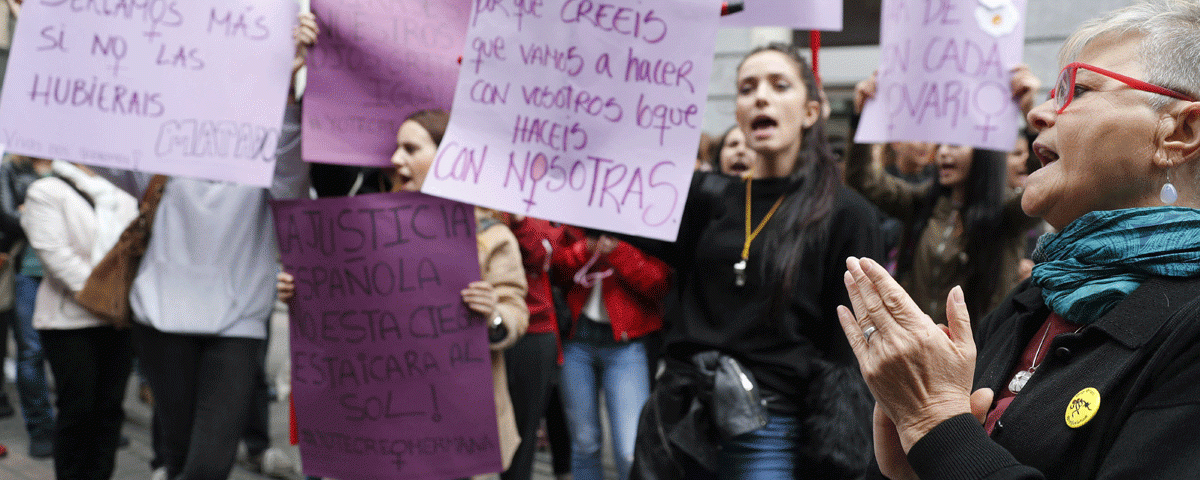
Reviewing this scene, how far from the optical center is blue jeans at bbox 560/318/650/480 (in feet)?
13.1

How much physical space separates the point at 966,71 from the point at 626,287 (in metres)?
1.75

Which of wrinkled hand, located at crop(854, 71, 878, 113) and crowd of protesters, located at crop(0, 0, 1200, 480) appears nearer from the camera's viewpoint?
crowd of protesters, located at crop(0, 0, 1200, 480)

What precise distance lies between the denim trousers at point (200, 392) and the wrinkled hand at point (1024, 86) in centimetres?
280

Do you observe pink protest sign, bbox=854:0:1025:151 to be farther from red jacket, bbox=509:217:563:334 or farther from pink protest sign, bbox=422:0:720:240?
red jacket, bbox=509:217:563:334

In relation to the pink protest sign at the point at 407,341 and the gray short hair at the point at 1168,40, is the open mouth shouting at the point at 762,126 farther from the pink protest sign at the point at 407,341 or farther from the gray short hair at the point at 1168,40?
the gray short hair at the point at 1168,40

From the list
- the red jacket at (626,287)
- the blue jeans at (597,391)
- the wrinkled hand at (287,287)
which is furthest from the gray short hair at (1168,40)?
the blue jeans at (597,391)

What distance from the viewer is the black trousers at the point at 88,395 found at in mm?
3850

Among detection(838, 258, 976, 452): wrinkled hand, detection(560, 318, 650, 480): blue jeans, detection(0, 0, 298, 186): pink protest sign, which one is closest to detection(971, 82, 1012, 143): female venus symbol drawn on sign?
detection(560, 318, 650, 480): blue jeans

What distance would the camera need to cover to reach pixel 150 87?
270 cm

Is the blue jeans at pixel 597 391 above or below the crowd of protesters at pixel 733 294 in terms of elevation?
below

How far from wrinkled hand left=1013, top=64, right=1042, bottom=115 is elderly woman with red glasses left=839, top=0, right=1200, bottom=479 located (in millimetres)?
1674

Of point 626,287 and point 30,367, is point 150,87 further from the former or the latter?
point 30,367

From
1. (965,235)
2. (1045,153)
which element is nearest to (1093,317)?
(1045,153)

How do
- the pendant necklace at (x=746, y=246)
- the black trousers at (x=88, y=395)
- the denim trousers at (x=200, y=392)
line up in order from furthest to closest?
the black trousers at (x=88, y=395), the denim trousers at (x=200, y=392), the pendant necklace at (x=746, y=246)
